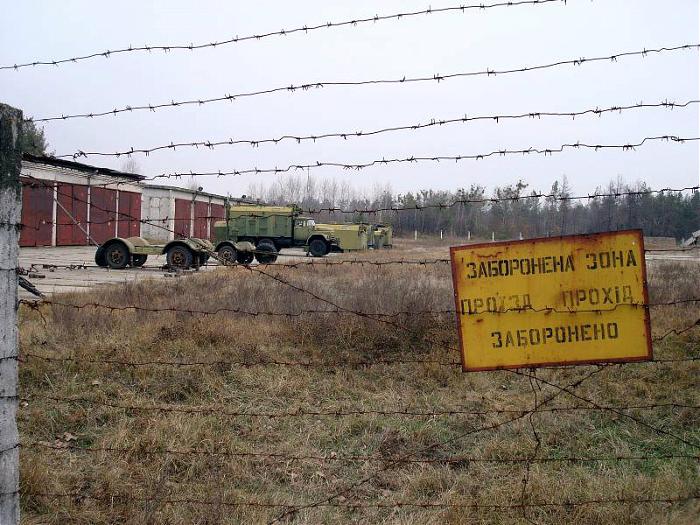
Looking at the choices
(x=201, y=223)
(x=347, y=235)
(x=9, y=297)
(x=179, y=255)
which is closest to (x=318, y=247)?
(x=347, y=235)

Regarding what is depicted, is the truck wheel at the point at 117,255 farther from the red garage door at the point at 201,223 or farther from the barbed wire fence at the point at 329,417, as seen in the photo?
the red garage door at the point at 201,223

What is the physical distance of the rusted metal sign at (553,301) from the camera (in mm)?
2604

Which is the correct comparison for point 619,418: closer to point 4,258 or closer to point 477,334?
point 477,334

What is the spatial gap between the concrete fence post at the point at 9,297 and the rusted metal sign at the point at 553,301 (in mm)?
1942

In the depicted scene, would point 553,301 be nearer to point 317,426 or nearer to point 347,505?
point 347,505

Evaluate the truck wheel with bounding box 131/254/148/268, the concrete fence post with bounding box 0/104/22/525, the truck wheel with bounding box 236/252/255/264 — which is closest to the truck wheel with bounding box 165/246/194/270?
the truck wheel with bounding box 131/254/148/268

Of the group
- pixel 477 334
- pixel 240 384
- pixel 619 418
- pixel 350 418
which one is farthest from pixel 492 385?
pixel 477 334

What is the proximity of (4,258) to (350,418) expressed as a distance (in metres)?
3.09

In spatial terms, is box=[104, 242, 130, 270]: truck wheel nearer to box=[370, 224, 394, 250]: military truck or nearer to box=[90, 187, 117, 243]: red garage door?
box=[90, 187, 117, 243]: red garage door

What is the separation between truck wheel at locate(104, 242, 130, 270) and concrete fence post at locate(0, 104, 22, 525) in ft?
47.7

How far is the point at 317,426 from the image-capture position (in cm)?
460

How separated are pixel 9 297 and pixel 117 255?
14966mm

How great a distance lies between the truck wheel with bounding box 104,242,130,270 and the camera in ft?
53.1

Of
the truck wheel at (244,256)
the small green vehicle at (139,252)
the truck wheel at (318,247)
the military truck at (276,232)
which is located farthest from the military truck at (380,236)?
the small green vehicle at (139,252)
